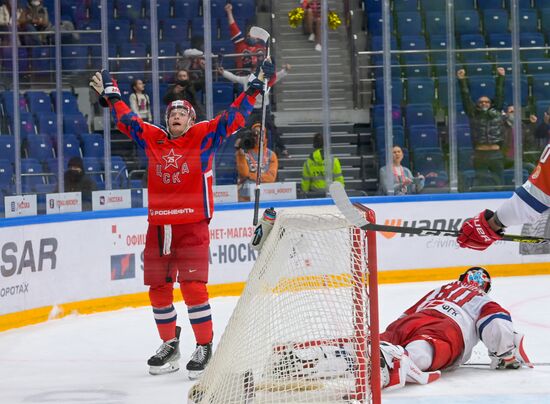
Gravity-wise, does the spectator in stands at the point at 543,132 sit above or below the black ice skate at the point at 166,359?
above

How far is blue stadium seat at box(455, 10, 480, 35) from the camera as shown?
819 cm

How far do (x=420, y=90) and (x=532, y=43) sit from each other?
0.91 meters

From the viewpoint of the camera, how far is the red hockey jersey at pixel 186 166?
16.7ft

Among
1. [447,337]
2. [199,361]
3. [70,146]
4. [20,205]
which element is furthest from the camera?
[70,146]

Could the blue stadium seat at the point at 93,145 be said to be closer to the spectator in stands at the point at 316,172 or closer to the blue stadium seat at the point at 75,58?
the blue stadium seat at the point at 75,58

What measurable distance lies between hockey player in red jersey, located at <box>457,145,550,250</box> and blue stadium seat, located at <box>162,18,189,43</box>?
3.84m

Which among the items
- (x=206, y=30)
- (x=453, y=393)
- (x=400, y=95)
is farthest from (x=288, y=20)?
(x=453, y=393)

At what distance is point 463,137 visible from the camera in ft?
26.6

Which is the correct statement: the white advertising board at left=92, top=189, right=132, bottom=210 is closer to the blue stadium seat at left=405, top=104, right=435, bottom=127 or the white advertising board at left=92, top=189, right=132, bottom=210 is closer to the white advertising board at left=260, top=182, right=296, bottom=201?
the white advertising board at left=260, top=182, right=296, bottom=201

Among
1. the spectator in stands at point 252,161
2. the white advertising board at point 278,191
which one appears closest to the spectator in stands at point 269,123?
the spectator in stands at point 252,161

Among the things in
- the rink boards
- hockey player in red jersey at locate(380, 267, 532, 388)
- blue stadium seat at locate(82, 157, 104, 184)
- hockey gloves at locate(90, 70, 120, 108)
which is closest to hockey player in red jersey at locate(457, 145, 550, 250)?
hockey player in red jersey at locate(380, 267, 532, 388)

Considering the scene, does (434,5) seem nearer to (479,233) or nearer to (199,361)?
(199,361)

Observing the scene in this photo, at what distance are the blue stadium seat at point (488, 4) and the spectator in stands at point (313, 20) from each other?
130cm

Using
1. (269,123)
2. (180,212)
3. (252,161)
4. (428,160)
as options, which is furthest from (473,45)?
(180,212)
